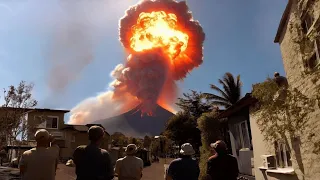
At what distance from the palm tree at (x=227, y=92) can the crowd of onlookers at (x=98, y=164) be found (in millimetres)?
23650

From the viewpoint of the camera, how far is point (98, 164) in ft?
13.7

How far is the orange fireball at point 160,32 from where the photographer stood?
54.1 m

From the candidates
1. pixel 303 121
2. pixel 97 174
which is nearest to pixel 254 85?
pixel 303 121

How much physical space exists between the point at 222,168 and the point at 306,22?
186 inches

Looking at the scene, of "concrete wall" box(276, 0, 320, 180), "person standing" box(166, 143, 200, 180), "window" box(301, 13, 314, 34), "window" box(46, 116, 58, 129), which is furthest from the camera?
"window" box(46, 116, 58, 129)

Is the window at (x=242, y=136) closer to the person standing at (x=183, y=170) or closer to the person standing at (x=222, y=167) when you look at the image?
the person standing at (x=222, y=167)

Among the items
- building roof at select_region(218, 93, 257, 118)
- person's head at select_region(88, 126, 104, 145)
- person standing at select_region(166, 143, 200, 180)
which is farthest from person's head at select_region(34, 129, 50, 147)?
building roof at select_region(218, 93, 257, 118)

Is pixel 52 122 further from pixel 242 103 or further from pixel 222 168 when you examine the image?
pixel 222 168

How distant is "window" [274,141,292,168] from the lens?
383 inches

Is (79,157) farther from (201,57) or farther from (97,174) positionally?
(201,57)

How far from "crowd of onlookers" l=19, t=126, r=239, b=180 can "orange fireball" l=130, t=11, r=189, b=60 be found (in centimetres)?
4968

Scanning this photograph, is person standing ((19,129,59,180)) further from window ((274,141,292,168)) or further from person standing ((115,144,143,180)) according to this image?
window ((274,141,292,168))

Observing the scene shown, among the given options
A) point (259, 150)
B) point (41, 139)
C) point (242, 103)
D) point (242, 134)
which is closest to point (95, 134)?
point (41, 139)

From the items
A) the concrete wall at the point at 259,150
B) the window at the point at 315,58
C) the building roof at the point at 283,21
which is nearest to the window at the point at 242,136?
the concrete wall at the point at 259,150
